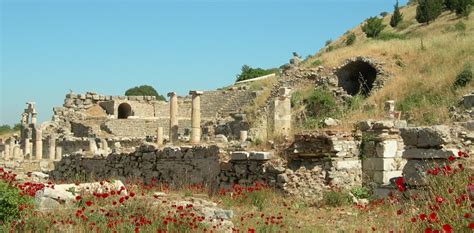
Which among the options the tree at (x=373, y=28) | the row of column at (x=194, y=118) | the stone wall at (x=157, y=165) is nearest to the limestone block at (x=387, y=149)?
the stone wall at (x=157, y=165)

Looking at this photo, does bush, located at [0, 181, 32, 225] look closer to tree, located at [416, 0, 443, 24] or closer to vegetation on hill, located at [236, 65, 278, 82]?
tree, located at [416, 0, 443, 24]

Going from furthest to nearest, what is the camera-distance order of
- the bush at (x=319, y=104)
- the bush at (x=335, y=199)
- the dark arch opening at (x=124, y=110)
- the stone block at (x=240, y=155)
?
the dark arch opening at (x=124, y=110) < the bush at (x=319, y=104) < the stone block at (x=240, y=155) < the bush at (x=335, y=199)

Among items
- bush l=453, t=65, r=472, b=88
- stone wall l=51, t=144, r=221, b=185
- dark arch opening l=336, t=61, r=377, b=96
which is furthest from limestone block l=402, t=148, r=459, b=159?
dark arch opening l=336, t=61, r=377, b=96

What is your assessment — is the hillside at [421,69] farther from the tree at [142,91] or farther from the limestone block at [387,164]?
the tree at [142,91]

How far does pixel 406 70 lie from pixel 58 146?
20.3m

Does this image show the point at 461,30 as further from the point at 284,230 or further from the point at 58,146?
the point at 284,230

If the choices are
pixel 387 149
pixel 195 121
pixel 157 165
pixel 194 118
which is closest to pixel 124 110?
pixel 194 118

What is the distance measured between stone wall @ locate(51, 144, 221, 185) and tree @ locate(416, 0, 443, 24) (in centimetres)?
3439

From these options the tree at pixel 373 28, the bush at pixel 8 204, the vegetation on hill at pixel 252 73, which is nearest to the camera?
the bush at pixel 8 204

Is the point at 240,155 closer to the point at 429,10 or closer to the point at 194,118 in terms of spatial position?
the point at 194,118

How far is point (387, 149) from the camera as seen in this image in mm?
12297

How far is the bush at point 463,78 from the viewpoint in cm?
2416

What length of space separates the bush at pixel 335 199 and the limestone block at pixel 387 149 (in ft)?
4.34

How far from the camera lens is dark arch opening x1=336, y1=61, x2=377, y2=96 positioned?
3306 centimetres
